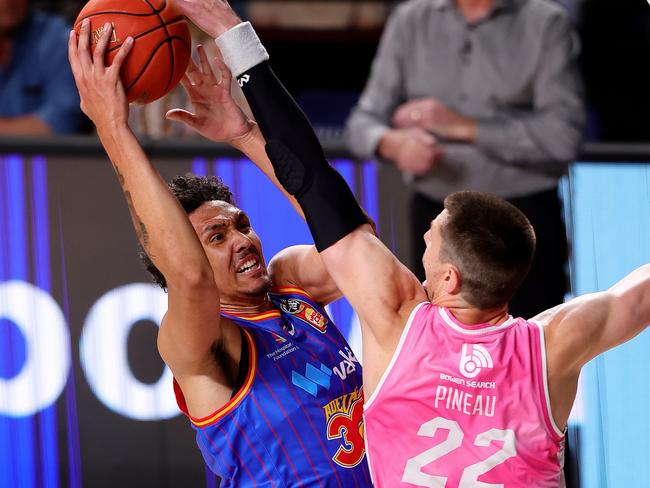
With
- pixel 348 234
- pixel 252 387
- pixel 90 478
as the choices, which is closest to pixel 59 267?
pixel 90 478

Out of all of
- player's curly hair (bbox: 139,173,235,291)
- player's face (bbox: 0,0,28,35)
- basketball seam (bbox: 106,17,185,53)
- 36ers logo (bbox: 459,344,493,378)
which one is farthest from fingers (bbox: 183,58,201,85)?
player's face (bbox: 0,0,28,35)

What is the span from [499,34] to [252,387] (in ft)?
8.46

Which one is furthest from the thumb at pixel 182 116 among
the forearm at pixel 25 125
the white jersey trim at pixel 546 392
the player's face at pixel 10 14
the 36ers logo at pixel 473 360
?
the player's face at pixel 10 14

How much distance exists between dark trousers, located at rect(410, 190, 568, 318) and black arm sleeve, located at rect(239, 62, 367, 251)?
225 centimetres

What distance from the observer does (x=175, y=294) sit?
307 cm

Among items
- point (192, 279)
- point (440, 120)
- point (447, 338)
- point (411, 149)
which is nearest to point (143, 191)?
point (192, 279)

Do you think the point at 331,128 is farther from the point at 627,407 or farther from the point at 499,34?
the point at 627,407

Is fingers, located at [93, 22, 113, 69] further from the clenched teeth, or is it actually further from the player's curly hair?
the clenched teeth

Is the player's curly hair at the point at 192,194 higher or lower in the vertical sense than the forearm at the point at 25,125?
higher

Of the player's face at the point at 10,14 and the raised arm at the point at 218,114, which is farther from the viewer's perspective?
the player's face at the point at 10,14

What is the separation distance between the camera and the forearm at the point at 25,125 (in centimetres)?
552

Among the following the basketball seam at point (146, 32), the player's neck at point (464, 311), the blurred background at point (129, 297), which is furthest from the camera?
the blurred background at point (129, 297)

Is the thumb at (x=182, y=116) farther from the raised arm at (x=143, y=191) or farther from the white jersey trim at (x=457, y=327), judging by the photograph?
the white jersey trim at (x=457, y=327)

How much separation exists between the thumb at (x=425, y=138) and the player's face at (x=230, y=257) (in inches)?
62.5
